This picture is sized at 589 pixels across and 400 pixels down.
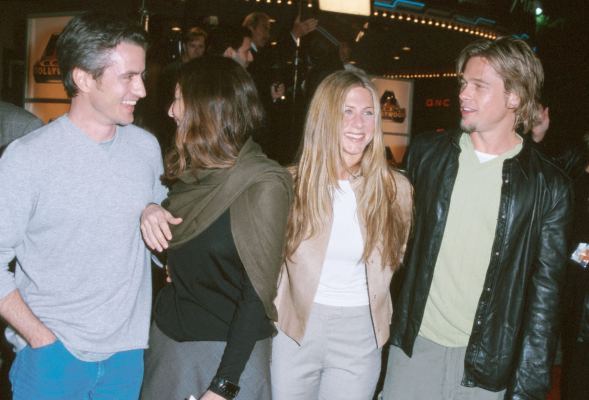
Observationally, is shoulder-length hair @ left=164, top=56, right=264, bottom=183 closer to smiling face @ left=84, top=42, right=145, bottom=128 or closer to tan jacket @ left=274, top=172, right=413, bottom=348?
smiling face @ left=84, top=42, right=145, bottom=128

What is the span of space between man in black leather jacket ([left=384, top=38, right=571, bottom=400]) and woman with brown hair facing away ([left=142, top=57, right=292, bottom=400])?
0.83m

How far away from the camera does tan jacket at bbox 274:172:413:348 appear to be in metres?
2.28

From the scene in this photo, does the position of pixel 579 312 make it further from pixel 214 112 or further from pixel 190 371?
pixel 214 112

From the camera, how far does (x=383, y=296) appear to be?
2.37 meters

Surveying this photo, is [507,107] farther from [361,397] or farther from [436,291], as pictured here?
[361,397]

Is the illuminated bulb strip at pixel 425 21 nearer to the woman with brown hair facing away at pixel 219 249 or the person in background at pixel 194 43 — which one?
the person in background at pixel 194 43

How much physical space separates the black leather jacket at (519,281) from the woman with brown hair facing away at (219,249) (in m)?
0.87

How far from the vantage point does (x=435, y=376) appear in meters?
2.38

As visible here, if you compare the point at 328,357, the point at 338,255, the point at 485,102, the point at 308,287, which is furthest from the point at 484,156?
the point at 328,357

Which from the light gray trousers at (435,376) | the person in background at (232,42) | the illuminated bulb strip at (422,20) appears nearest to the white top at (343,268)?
the light gray trousers at (435,376)

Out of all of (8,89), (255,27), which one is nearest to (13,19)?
(8,89)

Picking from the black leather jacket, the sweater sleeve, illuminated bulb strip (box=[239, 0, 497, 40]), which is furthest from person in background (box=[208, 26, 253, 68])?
illuminated bulb strip (box=[239, 0, 497, 40])

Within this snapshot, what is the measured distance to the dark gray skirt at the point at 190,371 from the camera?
187 cm

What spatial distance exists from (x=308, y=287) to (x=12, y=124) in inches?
77.9
